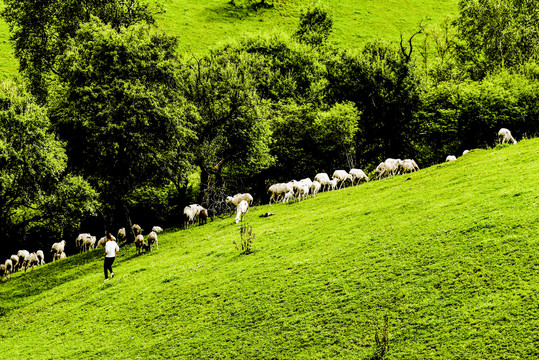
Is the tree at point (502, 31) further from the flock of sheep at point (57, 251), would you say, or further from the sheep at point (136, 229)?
the flock of sheep at point (57, 251)

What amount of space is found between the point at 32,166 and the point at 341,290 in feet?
81.0

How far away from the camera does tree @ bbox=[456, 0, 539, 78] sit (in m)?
60.2

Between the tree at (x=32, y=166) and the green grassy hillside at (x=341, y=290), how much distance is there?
19.9ft

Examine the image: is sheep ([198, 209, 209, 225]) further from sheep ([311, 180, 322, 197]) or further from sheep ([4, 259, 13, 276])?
sheep ([4, 259, 13, 276])

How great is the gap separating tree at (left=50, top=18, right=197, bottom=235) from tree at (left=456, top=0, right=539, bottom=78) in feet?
153

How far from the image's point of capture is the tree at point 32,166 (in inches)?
1152

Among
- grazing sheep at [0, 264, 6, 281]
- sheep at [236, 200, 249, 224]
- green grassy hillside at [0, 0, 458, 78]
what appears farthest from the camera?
green grassy hillside at [0, 0, 458, 78]

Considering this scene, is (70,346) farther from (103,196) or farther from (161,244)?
(103,196)

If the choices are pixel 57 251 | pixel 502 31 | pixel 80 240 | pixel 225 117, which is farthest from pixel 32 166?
pixel 502 31

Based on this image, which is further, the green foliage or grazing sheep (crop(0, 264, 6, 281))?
the green foliage

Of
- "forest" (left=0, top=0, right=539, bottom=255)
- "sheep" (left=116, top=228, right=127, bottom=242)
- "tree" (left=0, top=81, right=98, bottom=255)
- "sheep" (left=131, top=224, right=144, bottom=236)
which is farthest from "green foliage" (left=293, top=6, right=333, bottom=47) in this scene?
"tree" (left=0, top=81, right=98, bottom=255)

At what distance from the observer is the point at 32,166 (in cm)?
2989

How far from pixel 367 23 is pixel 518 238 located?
101 metres

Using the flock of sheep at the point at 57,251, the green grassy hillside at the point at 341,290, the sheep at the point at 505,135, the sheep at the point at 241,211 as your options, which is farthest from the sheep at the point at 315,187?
the sheep at the point at 505,135
